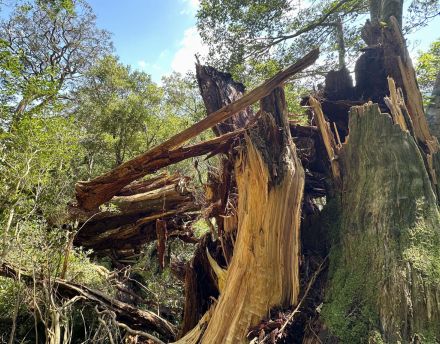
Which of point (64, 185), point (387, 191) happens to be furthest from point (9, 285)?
point (387, 191)

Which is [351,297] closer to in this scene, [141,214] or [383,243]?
[383,243]

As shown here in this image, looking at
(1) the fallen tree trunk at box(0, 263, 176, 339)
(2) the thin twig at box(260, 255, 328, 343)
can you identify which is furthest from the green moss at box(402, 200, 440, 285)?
(1) the fallen tree trunk at box(0, 263, 176, 339)

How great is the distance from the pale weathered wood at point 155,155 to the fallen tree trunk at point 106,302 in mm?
1040

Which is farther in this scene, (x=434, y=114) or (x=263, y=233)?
(x=434, y=114)

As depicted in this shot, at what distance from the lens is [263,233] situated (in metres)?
3.18

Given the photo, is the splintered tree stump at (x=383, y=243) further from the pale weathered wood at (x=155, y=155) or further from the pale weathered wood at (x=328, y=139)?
the pale weathered wood at (x=155, y=155)

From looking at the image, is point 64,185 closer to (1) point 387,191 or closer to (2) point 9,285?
(2) point 9,285

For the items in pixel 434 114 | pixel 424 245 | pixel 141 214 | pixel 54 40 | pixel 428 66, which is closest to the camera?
pixel 424 245

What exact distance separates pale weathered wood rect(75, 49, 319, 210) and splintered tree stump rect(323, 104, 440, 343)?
92 cm

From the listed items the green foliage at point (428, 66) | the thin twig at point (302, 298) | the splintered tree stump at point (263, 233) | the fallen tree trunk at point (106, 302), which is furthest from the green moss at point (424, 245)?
the green foliage at point (428, 66)

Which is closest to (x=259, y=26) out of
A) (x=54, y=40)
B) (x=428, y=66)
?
(x=428, y=66)

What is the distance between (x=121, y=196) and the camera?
5789mm

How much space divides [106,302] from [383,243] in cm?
337

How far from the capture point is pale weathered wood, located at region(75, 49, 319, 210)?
3350mm
